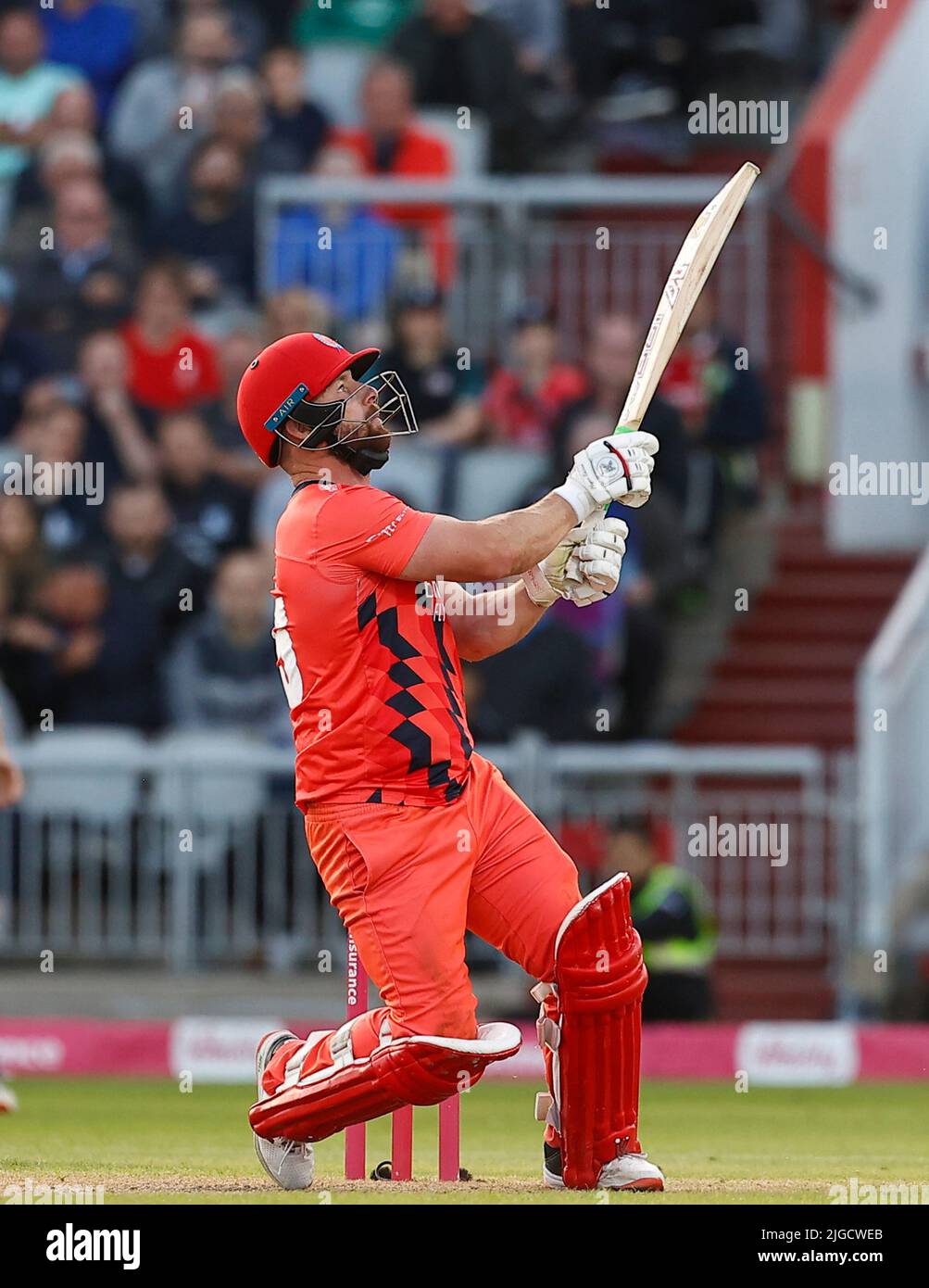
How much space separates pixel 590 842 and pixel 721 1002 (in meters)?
1.36

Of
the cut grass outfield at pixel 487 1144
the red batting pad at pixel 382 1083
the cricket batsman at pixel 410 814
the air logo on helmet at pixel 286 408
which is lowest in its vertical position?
the cut grass outfield at pixel 487 1144

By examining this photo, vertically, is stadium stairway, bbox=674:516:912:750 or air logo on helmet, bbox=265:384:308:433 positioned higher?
air logo on helmet, bbox=265:384:308:433

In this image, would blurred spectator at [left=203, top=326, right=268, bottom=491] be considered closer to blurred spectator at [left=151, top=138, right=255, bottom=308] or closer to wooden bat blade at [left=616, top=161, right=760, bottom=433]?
blurred spectator at [left=151, top=138, right=255, bottom=308]

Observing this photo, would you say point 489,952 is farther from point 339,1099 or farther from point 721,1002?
point 339,1099

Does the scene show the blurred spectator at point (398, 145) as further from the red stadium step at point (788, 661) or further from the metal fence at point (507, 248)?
the red stadium step at point (788, 661)

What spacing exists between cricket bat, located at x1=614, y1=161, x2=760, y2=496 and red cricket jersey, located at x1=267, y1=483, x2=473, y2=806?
0.96m

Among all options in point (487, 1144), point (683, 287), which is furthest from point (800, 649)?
point (683, 287)

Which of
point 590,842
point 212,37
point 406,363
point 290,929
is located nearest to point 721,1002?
point 590,842

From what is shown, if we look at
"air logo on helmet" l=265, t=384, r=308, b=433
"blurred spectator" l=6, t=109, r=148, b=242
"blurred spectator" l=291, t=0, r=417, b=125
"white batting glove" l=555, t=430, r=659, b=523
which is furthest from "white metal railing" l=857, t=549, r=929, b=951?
"air logo on helmet" l=265, t=384, r=308, b=433

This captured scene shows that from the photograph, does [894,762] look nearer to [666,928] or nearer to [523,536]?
[666,928]

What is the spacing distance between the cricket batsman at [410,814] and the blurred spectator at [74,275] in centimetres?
809

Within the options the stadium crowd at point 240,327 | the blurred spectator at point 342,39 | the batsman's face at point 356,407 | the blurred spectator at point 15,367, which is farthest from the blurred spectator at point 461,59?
the batsman's face at point 356,407

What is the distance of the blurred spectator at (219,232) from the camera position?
1552cm

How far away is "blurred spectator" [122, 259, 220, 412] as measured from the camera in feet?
49.3
